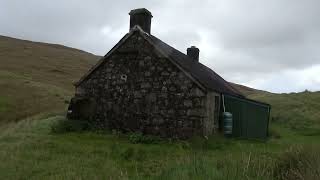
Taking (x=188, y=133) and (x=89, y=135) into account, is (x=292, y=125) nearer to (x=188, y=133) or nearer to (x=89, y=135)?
(x=188, y=133)

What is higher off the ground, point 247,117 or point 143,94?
point 143,94

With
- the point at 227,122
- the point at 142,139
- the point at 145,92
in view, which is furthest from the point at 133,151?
the point at 227,122

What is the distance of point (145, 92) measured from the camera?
22875 mm

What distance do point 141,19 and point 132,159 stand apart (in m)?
11.1

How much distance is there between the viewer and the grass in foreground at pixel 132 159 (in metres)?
8.69

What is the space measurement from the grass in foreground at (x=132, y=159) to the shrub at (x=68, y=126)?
1.17ft

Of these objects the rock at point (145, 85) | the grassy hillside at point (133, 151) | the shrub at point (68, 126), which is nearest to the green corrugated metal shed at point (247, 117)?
the grassy hillside at point (133, 151)

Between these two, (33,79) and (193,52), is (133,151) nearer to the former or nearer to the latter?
(193,52)

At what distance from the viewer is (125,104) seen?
2356cm

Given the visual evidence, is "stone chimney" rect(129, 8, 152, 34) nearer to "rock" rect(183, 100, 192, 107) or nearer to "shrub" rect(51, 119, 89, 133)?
"rock" rect(183, 100, 192, 107)

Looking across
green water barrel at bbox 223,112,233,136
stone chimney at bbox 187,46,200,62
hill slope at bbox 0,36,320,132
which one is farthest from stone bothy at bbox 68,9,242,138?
hill slope at bbox 0,36,320,132

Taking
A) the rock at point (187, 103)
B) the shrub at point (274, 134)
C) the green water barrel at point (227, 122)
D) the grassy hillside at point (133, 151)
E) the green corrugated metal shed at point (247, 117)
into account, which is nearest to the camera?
the grassy hillside at point (133, 151)

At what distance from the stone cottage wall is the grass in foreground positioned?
4.01 ft

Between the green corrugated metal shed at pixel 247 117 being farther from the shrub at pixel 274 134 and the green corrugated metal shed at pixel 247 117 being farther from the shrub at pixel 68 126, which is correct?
the shrub at pixel 68 126
